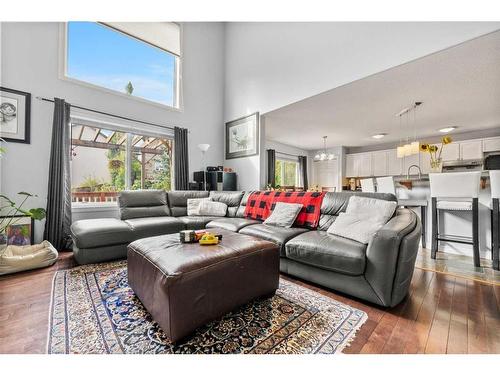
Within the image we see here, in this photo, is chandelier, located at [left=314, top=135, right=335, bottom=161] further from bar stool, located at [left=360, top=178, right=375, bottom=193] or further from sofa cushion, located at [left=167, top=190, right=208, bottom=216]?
sofa cushion, located at [left=167, top=190, right=208, bottom=216]

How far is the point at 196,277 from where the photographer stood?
1.22m

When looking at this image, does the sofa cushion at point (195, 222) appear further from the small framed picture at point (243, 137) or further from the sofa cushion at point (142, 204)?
the small framed picture at point (243, 137)

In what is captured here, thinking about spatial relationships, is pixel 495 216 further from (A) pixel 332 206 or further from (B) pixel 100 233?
(B) pixel 100 233

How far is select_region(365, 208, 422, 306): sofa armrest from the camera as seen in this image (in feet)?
4.92

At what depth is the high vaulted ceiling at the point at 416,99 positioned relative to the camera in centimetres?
241

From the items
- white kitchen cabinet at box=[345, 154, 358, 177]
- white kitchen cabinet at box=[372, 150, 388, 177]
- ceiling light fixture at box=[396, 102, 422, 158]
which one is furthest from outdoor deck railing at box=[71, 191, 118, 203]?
white kitchen cabinet at box=[372, 150, 388, 177]

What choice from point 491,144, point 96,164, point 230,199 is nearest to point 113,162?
point 96,164

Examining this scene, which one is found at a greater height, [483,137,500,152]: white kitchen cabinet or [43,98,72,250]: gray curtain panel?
[483,137,500,152]: white kitchen cabinet

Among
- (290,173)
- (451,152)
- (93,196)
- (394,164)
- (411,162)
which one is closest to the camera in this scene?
(93,196)

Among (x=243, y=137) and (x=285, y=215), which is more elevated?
(x=243, y=137)

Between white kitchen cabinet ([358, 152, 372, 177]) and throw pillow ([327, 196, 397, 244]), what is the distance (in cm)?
530

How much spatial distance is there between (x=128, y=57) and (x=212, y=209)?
3126mm
